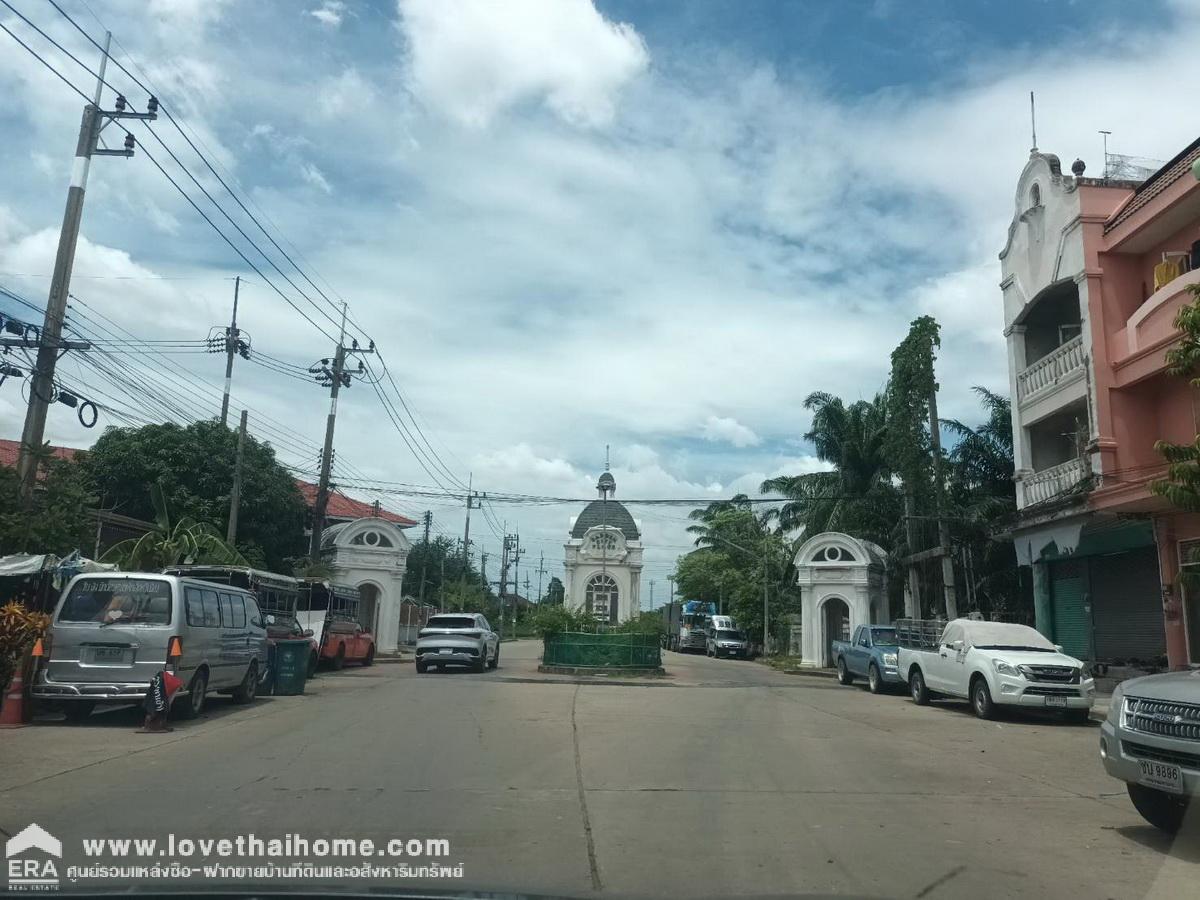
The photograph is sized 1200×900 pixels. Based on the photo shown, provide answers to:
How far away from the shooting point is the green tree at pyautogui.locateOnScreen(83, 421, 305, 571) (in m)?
33.8

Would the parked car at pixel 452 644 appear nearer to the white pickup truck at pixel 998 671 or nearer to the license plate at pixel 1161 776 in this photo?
the white pickup truck at pixel 998 671

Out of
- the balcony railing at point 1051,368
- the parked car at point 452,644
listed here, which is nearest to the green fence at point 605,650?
the parked car at point 452,644

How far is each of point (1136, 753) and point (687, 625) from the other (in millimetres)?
53452

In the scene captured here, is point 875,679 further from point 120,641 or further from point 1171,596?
point 120,641

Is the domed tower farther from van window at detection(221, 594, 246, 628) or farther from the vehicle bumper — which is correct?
the vehicle bumper

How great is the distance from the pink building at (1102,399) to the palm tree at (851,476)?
11886 millimetres

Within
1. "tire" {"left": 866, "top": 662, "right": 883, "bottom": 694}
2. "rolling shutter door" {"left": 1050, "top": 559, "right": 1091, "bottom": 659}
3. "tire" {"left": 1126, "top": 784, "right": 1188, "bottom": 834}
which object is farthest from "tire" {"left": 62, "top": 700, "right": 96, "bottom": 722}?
"rolling shutter door" {"left": 1050, "top": 559, "right": 1091, "bottom": 659}

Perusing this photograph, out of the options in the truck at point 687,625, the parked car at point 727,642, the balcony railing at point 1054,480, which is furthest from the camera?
the truck at point 687,625

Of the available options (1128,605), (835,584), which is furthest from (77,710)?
(835,584)

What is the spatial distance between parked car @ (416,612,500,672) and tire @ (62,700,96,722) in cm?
1249

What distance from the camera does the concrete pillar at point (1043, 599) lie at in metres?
24.8

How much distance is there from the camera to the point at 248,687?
56.9 feet

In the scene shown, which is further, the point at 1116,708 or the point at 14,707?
the point at 14,707

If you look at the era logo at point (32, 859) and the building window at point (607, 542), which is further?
the building window at point (607, 542)
